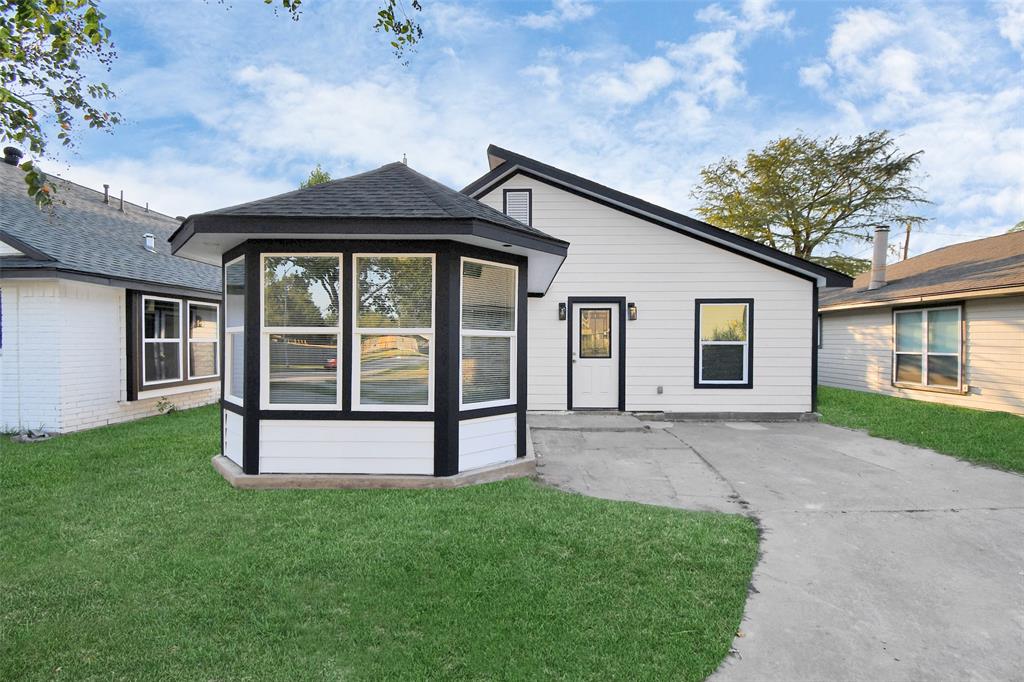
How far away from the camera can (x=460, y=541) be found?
10.5 ft

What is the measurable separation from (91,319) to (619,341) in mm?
8576

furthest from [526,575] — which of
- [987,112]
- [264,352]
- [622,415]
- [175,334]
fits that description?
[987,112]

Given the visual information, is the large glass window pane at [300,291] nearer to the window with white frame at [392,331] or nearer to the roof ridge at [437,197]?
the window with white frame at [392,331]

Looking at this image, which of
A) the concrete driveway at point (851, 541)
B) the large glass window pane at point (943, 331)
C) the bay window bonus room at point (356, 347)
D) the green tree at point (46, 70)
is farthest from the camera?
the large glass window pane at point (943, 331)

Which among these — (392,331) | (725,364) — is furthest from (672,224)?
(392,331)

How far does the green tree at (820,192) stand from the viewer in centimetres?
1950

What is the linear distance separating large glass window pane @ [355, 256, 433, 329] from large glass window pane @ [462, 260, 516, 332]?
371mm

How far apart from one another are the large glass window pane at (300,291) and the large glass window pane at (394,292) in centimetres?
25

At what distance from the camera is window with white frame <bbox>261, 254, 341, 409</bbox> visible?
4.33 meters

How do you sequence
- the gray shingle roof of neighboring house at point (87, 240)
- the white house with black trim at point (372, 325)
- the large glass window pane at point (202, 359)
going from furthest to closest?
the large glass window pane at point (202, 359) → the gray shingle roof of neighboring house at point (87, 240) → the white house with black trim at point (372, 325)

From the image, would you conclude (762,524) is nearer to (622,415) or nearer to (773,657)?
(773,657)

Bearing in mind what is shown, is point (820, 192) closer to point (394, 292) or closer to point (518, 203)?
point (518, 203)

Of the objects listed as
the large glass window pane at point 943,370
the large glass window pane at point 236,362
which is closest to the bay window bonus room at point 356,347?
the large glass window pane at point 236,362

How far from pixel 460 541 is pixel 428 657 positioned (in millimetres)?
1103
